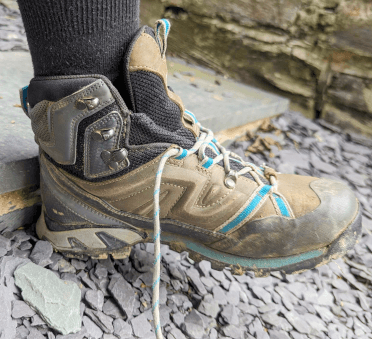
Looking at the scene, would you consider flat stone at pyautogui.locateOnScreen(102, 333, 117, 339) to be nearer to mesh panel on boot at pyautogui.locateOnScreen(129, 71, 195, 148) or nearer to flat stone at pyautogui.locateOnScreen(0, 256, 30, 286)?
flat stone at pyautogui.locateOnScreen(0, 256, 30, 286)

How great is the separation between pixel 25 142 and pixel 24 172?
11 cm

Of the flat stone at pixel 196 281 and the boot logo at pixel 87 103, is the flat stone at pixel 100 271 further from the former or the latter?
the boot logo at pixel 87 103

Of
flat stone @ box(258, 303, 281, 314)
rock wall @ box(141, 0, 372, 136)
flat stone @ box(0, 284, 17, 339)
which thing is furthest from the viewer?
rock wall @ box(141, 0, 372, 136)

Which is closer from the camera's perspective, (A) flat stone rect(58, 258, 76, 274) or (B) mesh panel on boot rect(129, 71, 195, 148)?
(B) mesh panel on boot rect(129, 71, 195, 148)

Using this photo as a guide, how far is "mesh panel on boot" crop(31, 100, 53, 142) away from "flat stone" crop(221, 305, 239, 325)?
0.61 meters

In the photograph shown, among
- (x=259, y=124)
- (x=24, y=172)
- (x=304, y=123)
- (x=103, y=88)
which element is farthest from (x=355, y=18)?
(x=24, y=172)

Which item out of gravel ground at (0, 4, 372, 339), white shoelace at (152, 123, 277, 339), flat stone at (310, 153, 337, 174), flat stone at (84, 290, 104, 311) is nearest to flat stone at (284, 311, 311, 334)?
gravel ground at (0, 4, 372, 339)

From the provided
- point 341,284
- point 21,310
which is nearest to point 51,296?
point 21,310

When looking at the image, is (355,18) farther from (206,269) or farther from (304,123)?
(206,269)

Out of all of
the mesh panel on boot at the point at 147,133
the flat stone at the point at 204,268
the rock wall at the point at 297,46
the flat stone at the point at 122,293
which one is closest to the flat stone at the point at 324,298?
the flat stone at the point at 204,268

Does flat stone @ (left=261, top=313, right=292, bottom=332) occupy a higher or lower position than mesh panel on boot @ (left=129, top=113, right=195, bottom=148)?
lower

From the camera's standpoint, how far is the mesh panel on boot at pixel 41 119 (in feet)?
2.22

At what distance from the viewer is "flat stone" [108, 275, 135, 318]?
778 millimetres

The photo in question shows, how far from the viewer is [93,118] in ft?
2.16
